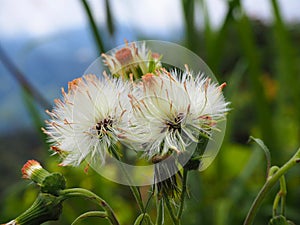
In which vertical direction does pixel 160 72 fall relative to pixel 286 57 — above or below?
above

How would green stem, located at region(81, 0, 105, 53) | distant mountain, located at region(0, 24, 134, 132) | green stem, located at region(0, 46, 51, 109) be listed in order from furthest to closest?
1. distant mountain, located at region(0, 24, 134, 132)
2. green stem, located at region(0, 46, 51, 109)
3. green stem, located at region(81, 0, 105, 53)

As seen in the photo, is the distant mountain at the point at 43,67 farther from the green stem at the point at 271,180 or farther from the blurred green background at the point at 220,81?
the green stem at the point at 271,180

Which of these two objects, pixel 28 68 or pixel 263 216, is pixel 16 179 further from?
pixel 263 216

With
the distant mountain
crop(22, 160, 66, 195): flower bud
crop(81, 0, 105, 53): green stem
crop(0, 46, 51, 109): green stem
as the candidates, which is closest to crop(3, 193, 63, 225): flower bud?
crop(22, 160, 66, 195): flower bud

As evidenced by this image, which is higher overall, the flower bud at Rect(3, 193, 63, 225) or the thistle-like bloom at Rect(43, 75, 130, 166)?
the thistle-like bloom at Rect(43, 75, 130, 166)

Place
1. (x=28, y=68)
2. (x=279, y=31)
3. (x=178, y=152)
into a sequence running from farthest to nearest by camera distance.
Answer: (x=28, y=68), (x=279, y=31), (x=178, y=152)

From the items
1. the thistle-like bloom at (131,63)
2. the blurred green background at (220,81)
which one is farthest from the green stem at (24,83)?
the thistle-like bloom at (131,63)

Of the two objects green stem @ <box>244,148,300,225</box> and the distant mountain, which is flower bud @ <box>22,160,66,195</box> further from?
the distant mountain

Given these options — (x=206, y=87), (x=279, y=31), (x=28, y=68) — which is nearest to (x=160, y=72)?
(x=206, y=87)
